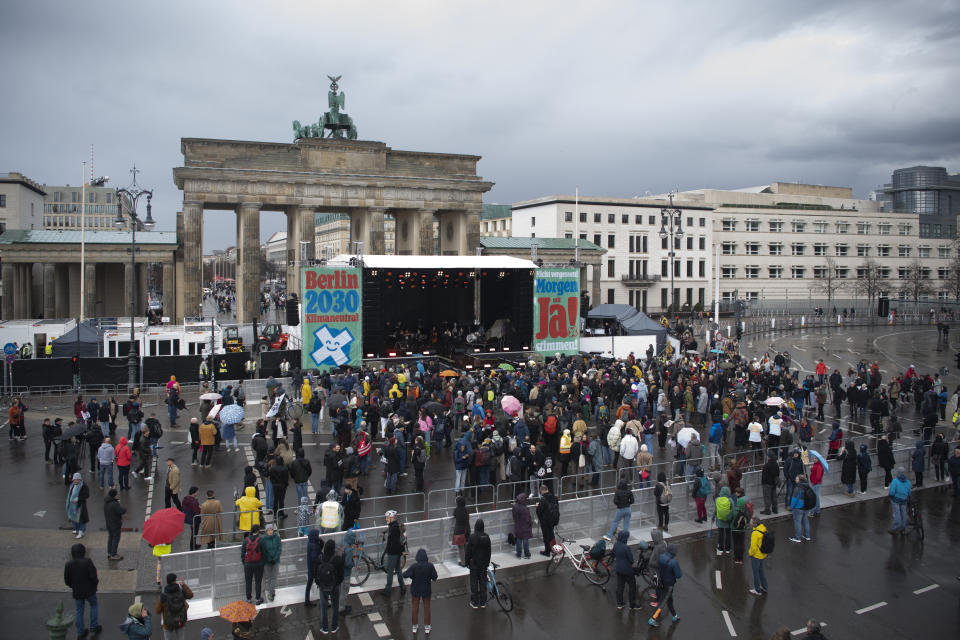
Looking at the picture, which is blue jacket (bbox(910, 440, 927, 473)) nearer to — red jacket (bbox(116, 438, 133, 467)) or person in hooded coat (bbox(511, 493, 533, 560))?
person in hooded coat (bbox(511, 493, 533, 560))

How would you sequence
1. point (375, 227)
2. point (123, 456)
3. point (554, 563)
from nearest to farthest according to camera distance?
point (554, 563) → point (123, 456) → point (375, 227)

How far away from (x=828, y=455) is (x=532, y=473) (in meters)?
8.74

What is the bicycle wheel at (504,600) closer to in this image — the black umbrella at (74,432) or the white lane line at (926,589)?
the white lane line at (926,589)

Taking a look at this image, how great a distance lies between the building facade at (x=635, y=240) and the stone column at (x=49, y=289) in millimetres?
50158

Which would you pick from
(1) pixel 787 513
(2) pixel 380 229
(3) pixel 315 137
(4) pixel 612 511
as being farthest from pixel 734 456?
(3) pixel 315 137

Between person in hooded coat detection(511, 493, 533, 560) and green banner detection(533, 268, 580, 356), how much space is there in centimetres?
2365

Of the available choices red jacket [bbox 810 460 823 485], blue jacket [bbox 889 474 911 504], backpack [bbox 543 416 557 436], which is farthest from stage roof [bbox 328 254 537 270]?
blue jacket [bbox 889 474 911 504]

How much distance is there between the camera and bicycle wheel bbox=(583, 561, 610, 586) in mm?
13249

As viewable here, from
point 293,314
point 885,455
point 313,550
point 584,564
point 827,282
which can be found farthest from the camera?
point 827,282

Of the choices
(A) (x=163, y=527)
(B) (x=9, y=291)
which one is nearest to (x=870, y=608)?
(A) (x=163, y=527)

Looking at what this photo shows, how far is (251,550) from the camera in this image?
11.8 m

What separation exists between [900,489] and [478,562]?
382 inches

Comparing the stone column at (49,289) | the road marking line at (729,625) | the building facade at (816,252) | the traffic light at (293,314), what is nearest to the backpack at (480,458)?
the road marking line at (729,625)

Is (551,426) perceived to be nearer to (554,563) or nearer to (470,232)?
(554,563)
